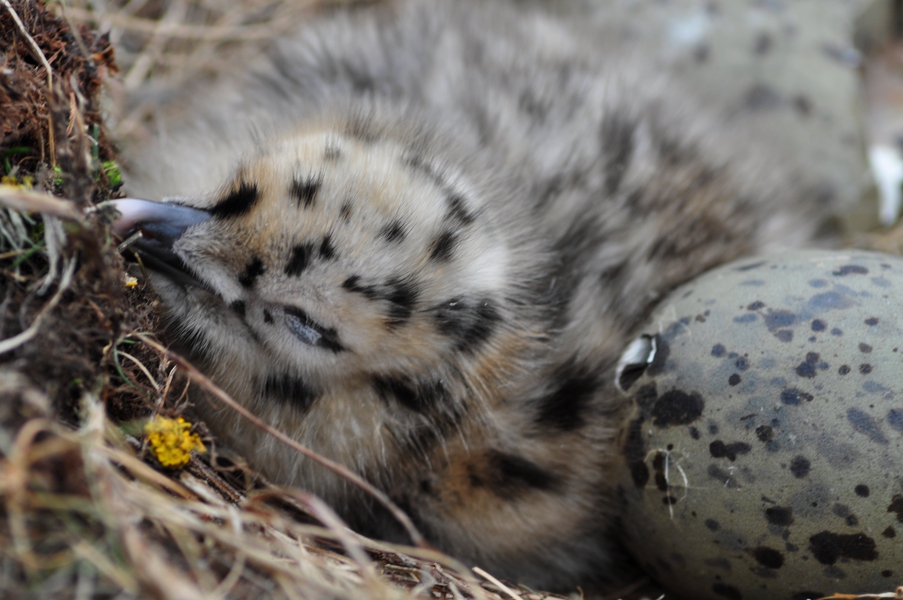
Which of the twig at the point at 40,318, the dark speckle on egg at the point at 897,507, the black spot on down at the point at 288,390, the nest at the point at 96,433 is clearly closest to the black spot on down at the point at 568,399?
the nest at the point at 96,433

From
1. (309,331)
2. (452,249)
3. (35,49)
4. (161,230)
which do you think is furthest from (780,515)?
(35,49)

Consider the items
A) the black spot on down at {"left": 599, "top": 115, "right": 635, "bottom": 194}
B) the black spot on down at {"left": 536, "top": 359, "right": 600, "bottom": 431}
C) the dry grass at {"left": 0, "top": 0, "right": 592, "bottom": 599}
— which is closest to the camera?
the dry grass at {"left": 0, "top": 0, "right": 592, "bottom": 599}

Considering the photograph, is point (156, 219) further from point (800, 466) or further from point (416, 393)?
point (800, 466)

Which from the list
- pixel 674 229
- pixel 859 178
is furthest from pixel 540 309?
pixel 859 178

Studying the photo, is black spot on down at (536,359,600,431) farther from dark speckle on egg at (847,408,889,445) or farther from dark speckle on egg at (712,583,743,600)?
dark speckle on egg at (847,408,889,445)

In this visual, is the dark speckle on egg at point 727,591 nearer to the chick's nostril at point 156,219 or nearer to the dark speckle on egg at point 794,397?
the dark speckle on egg at point 794,397

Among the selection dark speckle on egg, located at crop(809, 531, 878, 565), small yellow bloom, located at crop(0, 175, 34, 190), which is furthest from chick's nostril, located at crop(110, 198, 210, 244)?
dark speckle on egg, located at crop(809, 531, 878, 565)
